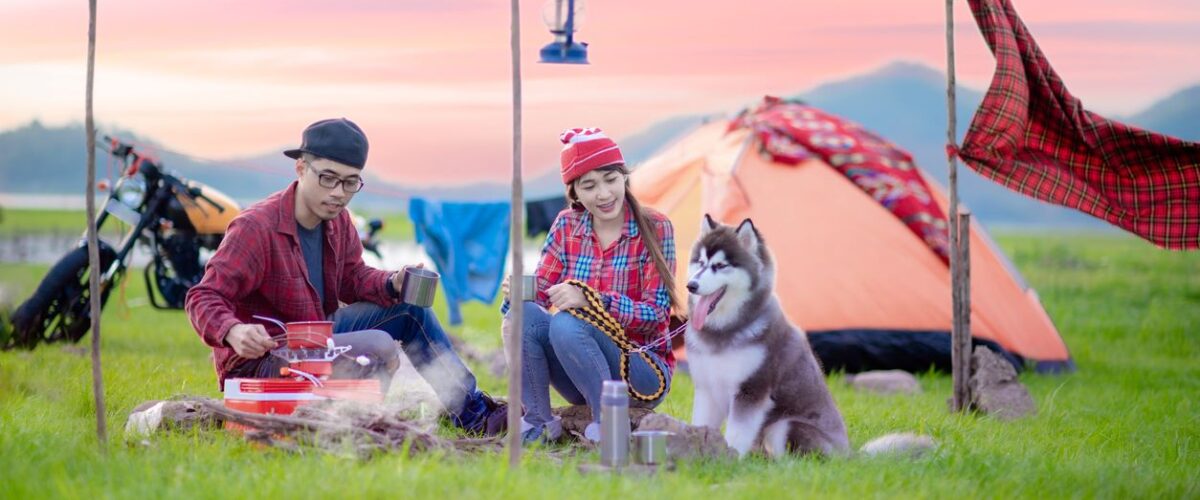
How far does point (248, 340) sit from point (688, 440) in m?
1.59

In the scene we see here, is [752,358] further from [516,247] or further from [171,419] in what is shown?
[171,419]

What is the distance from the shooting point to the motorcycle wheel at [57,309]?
7.61m

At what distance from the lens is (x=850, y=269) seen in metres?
8.04

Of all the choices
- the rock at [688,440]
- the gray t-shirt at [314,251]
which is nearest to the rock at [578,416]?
the rock at [688,440]


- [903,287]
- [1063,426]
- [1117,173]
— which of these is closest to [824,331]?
[903,287]

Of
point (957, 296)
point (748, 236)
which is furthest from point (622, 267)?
point (957, 296)

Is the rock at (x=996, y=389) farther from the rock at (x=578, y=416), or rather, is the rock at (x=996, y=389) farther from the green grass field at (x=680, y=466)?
the rock at (x=578, y=416)

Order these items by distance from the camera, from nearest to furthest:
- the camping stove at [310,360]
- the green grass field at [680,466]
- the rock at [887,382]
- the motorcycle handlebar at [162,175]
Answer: the green grass field at [680,466]
the camping stove at [310,360]
the rock at [887,382]
the motorcycle handlebar at [162,175]

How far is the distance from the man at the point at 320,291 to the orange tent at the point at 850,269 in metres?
3.07

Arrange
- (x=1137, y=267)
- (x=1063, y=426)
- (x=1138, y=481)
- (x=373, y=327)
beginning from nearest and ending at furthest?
1. (x=1138, y=481)
2. (x=373, y=327)
3. (x=1063, y=426)
4. (x=1137, y=267)

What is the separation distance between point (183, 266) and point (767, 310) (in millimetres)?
5233

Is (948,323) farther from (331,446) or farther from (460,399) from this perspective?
(331,446)

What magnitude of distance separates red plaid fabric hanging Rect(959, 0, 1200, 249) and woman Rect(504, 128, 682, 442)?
1.79 metres

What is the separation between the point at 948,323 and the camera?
7949 mm
